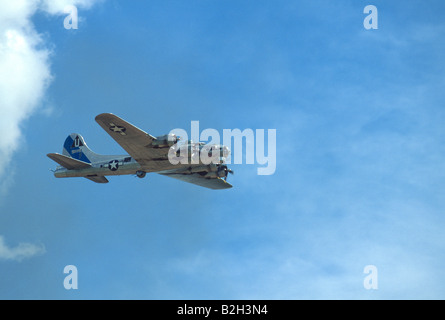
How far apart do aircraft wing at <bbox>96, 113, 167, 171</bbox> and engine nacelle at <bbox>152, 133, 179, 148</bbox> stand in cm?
73

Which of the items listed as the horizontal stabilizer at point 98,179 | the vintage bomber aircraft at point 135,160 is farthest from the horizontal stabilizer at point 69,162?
the horizontal stabilizer at point 98,179

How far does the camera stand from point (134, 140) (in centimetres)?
6669

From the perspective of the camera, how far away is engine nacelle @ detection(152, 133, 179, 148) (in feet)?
217

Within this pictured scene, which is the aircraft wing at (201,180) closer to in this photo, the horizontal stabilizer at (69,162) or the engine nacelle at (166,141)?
the engine nacelle at (166,141)

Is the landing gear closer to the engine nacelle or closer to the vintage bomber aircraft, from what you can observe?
the vintage bomber aircraft

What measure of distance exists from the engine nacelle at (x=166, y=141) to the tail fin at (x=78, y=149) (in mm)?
12968

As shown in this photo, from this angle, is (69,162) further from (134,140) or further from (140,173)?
(134,140)

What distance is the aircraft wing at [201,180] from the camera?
7606cm

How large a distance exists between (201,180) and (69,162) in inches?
741

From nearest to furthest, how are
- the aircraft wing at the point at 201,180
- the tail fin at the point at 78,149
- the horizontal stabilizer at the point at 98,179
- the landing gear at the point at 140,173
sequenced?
the landing gear at the point at 140,173 < the horizontal stabilizer at the point at 98,179 < the aircraft wing at the point at 201,180 < the tail fin at the point at 78,149
